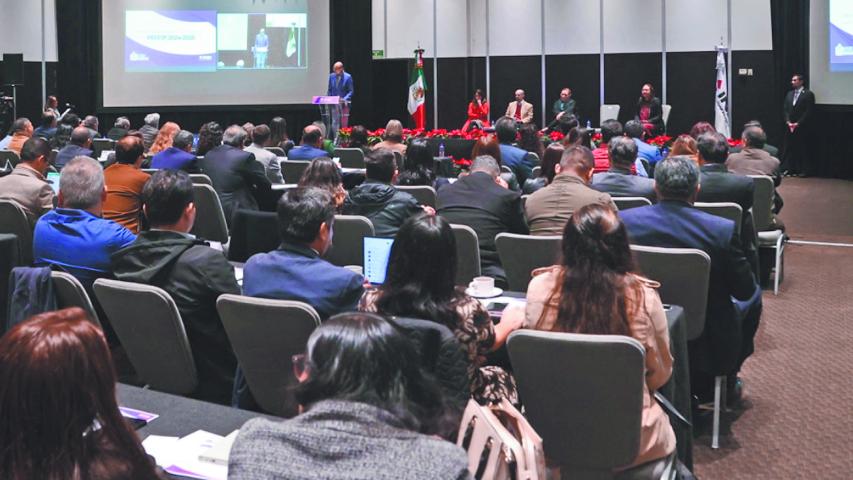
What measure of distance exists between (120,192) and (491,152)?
2.40 m

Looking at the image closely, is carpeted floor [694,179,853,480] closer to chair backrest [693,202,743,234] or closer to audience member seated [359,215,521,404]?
chair backrest [693,202,743,234]

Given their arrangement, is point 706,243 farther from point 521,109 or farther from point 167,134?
point 521,109

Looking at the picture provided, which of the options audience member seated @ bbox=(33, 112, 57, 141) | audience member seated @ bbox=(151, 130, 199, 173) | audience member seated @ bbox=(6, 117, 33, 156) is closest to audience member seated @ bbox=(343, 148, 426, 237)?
audience member seated @ bbox=(151, 130, 199, 173)

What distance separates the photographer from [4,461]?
1562 millimetres

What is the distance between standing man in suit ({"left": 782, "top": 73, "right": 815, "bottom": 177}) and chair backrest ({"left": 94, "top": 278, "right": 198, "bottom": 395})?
1269 cm

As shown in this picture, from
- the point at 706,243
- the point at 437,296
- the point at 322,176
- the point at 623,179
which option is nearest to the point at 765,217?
the point at 623,179

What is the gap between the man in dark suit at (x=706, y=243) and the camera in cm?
407

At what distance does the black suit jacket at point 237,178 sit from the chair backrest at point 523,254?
3.11 m

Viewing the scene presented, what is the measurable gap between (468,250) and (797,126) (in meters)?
11.1

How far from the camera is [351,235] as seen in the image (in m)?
4.88

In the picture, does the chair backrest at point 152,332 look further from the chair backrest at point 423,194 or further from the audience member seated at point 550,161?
the audience member seated at point 550,161

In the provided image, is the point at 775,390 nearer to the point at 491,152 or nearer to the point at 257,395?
the point at 491,152

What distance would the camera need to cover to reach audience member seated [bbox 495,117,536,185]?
7.93m

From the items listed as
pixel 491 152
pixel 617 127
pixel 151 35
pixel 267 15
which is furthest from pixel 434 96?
pixel 491 152
